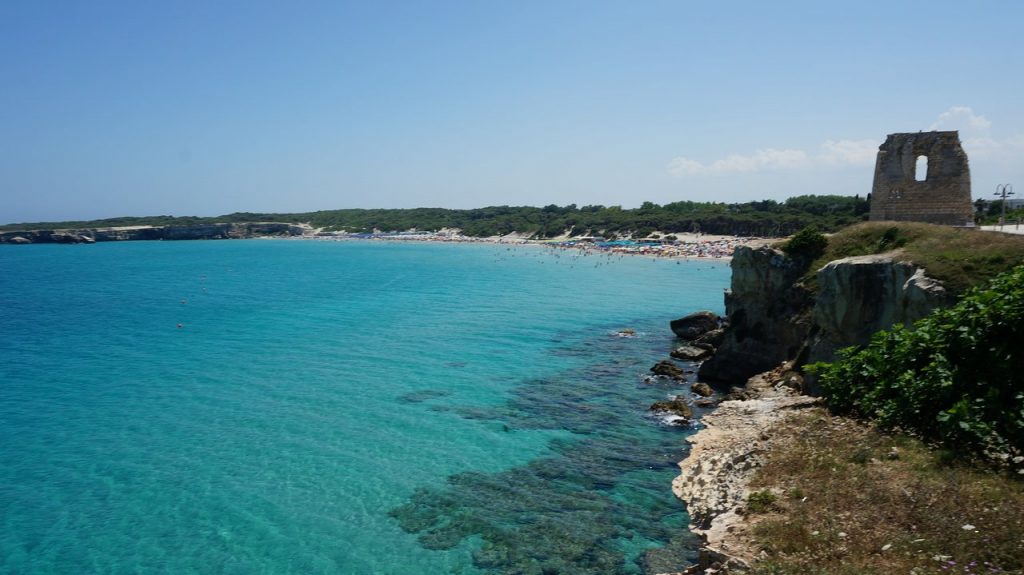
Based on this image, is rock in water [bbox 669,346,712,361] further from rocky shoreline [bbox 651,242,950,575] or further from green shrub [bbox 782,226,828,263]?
green shrub [bbox 782,226,828,263]

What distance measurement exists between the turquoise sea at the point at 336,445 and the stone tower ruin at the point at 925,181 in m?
14.1

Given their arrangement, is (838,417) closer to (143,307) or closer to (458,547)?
(458,547)

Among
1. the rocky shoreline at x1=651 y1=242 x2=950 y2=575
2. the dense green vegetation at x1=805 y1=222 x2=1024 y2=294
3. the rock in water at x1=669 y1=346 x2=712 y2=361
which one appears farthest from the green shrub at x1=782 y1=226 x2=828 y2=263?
the rock in water at x1=669 y1=346 x2=712 y2=361

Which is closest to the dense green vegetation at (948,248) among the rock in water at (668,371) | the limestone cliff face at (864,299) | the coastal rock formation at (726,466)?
the limestone cliff face at (864,299)

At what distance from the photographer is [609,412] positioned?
25.2 metres

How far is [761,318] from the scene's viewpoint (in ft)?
102

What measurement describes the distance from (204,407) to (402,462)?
1182 cm

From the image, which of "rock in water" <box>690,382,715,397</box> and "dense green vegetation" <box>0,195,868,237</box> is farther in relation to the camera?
"dense green vegetation" <box>0,195,868,237</box>

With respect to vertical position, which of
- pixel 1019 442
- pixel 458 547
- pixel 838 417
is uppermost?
pixel 1019 442

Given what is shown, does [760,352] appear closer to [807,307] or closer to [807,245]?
[807,307]

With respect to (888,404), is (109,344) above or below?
below

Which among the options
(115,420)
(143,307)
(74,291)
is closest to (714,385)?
(115,420)

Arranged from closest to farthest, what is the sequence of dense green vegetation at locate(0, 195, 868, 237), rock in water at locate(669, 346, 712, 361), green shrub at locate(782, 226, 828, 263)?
green shrub at locate(782, 226, 828, 263), rock in water at locate(669, 346, 712, 361), dense green vegetation at locate(0, 195, 868, 237)

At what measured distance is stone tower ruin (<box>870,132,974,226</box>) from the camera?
85.1 feet
